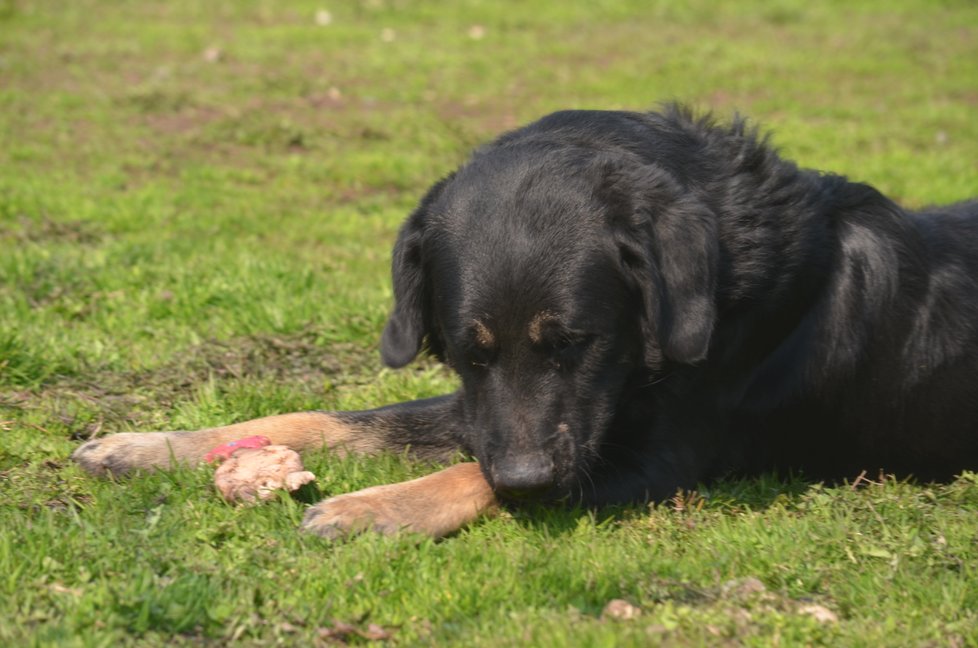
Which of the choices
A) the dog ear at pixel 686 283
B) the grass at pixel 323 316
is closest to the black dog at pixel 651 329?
the dog ear at pixel 686 283

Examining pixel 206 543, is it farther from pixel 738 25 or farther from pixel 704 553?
pixel 738 25

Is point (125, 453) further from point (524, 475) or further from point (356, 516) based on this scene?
point (524, 475)

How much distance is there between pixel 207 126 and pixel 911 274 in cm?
823

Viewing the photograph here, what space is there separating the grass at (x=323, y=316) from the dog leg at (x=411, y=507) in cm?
8

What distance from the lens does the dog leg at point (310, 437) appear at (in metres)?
4.81

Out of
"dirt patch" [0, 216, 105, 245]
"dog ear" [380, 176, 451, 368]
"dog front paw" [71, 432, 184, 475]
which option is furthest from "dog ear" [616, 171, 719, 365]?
"dirt patch" [0, 216, 105, 245]

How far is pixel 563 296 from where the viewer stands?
430 cm

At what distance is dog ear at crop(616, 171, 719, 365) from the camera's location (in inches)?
169

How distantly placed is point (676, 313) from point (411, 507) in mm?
1166

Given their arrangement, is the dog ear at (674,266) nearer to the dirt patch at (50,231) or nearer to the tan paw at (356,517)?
the tan paw at (356,517)

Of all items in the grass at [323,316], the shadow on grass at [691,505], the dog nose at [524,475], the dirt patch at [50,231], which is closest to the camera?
the grass at [323,316]

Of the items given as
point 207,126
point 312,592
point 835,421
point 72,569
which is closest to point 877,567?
point 835,421

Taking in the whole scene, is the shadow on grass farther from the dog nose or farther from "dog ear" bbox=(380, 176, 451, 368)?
"dog ear" bbox=(380, 176, 451, 368)

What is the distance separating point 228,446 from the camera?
4.80 metres
